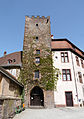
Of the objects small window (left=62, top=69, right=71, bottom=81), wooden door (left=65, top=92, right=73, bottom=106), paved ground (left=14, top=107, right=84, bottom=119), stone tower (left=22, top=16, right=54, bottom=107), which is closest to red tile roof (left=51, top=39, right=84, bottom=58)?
stone tower (left=22, top=16, right=54, bottom=107)

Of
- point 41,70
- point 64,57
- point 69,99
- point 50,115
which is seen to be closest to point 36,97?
point 41,70

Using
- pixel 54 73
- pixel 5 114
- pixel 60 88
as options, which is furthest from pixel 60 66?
pixel 5 114

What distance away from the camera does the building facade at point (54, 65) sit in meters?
15.2

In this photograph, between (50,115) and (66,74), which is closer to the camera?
(50,115)

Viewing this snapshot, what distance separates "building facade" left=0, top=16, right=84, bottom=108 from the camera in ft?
49.9

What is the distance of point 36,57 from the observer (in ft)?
57.7

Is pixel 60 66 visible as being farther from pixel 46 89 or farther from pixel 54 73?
pixel 46 89

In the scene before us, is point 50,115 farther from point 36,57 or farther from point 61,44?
point 61,44

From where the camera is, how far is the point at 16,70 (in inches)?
644

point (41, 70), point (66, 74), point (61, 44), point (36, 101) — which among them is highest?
point (61, 44)

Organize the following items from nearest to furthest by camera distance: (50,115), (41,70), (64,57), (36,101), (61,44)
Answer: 1. (50,115)
2. (36,101)
3. (41,70)
4. (64,57)
5. (61,44)

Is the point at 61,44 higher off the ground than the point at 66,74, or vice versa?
the point at 61,44

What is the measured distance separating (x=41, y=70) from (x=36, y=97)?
433 cm

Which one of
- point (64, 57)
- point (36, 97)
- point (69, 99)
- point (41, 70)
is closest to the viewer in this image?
point (69, 99)
